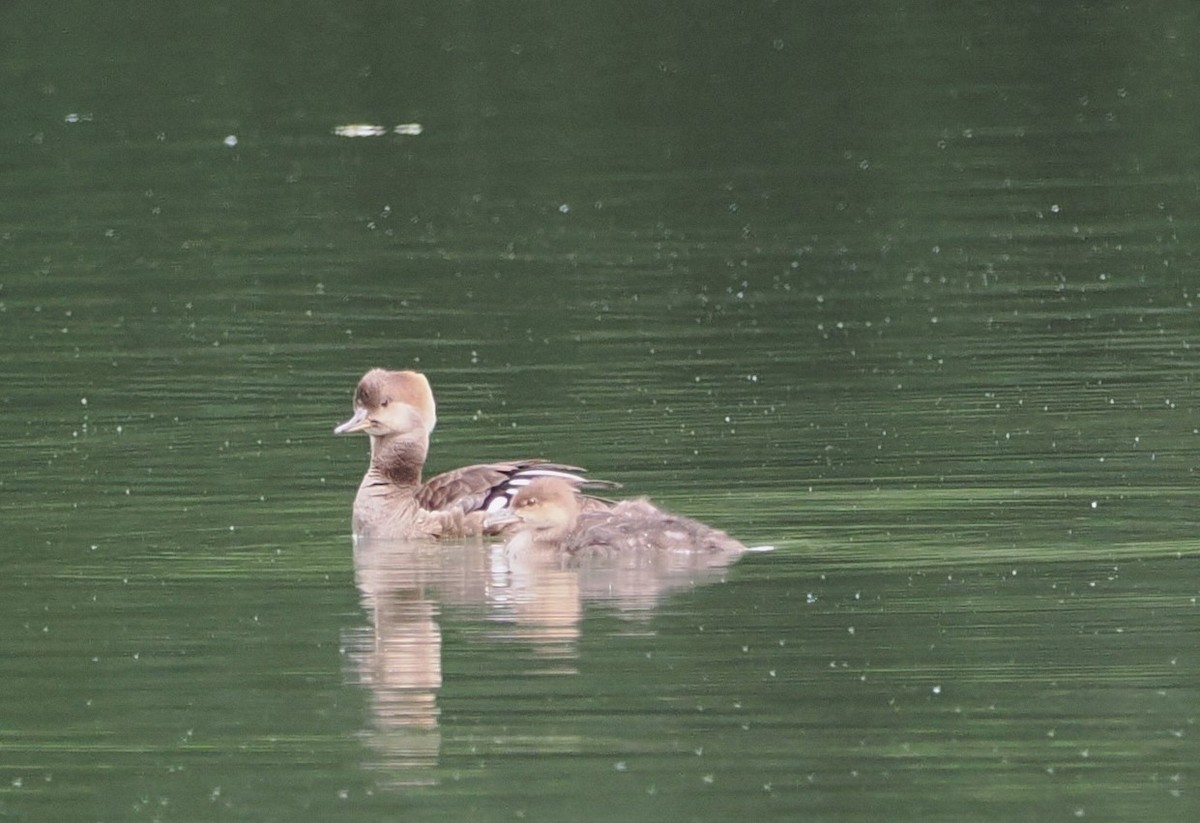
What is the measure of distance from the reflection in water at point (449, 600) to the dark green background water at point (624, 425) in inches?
1.3

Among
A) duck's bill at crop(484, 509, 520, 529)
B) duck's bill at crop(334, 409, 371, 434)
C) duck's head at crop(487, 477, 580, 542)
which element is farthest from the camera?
duck's bill at crop(334, 409, 371, 434)

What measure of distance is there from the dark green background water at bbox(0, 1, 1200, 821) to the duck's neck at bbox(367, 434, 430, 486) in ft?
0.74

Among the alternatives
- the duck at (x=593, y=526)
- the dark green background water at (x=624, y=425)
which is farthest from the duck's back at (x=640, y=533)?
the dark green background water at (x=624, y=425)

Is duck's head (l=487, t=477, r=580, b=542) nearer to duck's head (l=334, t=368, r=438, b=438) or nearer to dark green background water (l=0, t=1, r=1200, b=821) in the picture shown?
dark green background water (l=0, t=1, r=1200, b=821)

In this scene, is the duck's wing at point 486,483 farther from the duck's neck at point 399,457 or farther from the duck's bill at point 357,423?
the duck's bill at point 357,423

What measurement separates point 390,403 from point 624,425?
1.41 meters

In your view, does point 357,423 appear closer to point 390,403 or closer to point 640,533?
point 390,403

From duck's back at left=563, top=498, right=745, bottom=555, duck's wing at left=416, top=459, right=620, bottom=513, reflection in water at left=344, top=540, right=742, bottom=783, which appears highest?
duck's wing at left=416, top=459, right=620, bottom=513

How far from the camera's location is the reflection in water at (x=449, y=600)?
31.8 ft

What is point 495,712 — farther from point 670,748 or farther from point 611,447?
point 611,447

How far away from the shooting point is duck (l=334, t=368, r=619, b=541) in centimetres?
1275

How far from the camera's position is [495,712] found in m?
9.59

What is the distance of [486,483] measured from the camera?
507 inches

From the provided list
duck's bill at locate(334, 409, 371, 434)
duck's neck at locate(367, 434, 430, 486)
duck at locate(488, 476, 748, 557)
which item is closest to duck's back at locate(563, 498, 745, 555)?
duck at locate(488, 476, 748, 557)
